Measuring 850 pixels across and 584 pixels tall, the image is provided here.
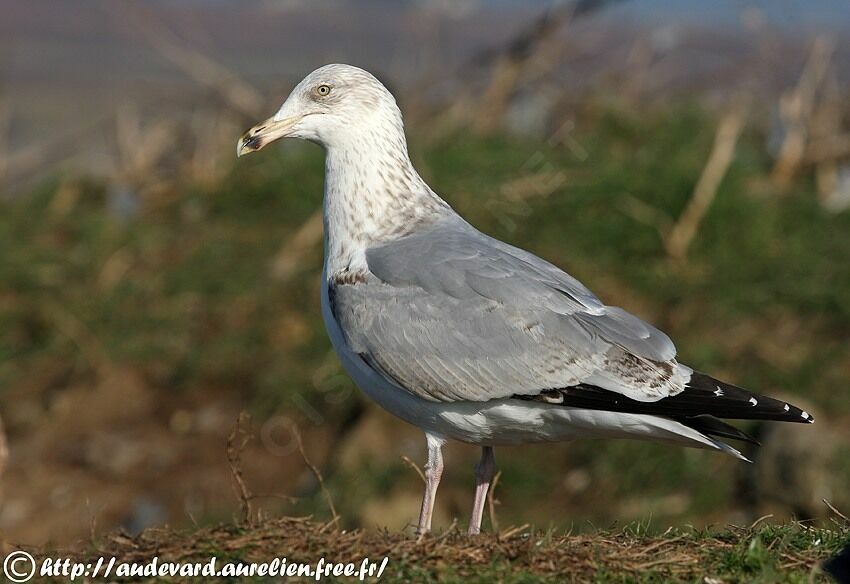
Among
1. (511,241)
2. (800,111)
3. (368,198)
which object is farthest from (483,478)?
(800,111)

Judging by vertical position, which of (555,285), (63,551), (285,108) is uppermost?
(285,108)

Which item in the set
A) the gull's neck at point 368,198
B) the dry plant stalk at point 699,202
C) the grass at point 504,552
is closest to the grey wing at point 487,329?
the gull's neck at point 368,198

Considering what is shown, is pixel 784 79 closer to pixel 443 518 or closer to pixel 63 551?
pixel 443 518

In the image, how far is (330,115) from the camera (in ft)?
18.9

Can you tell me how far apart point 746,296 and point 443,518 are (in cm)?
308

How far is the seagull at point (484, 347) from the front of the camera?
4.97 meters

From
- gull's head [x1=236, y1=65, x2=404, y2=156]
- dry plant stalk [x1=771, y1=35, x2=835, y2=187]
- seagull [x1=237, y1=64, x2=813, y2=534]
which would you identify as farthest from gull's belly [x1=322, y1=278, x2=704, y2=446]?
dry plant stalk [x1=771, y1=35, x2=835, y2=187]

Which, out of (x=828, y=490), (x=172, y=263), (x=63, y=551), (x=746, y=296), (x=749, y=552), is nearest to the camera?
(x=749, y=552)

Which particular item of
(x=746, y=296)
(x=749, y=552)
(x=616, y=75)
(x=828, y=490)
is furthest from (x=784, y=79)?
(x=749, y=552)

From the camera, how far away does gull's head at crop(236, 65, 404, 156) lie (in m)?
5.75

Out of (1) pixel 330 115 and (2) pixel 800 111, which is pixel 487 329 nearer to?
(1) pixel 330 115

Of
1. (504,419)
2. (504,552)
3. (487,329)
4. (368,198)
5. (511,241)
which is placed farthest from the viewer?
(511,241)

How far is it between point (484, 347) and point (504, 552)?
3.24ft

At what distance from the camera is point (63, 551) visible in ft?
16.1
